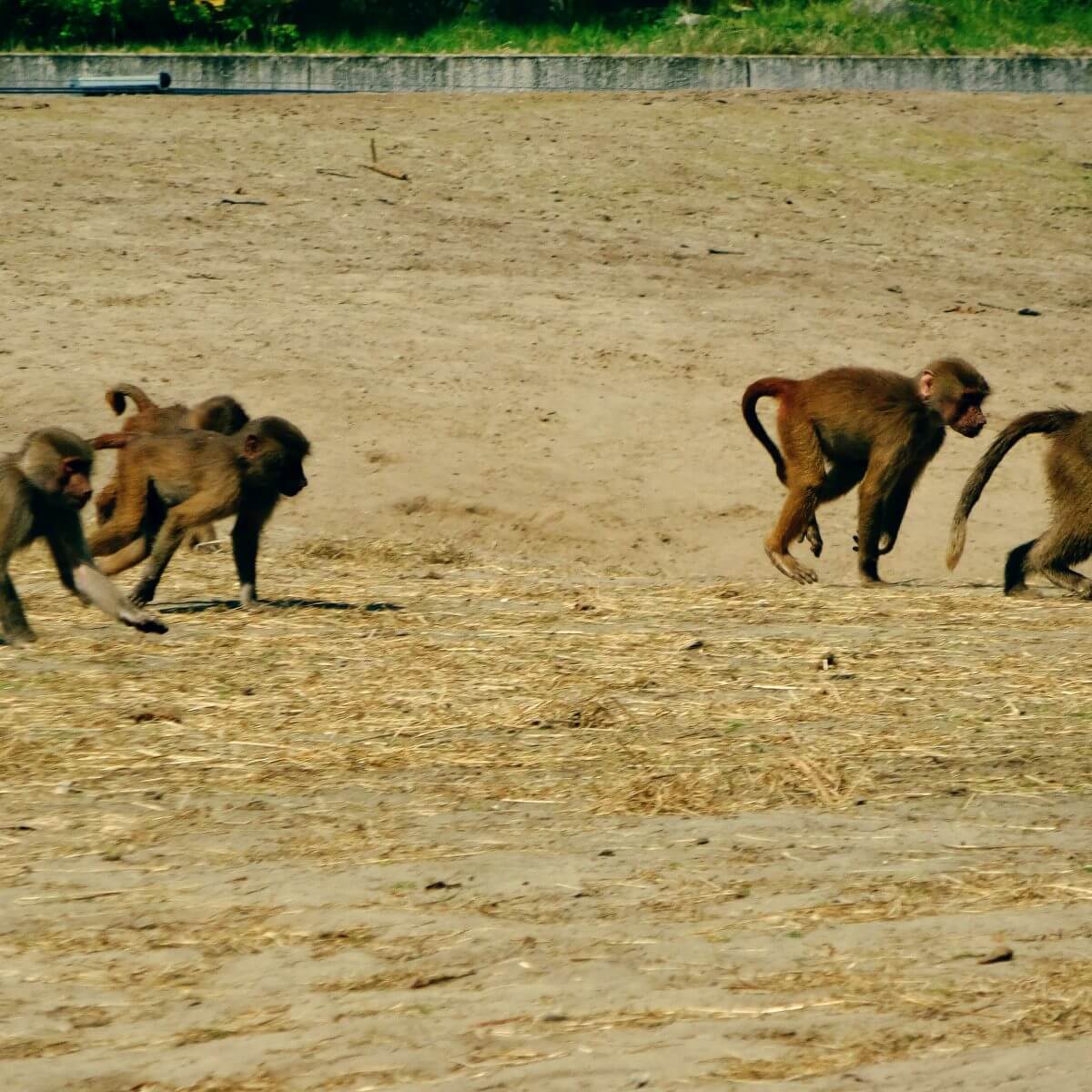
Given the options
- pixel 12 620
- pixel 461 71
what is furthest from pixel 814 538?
pixel 461 71

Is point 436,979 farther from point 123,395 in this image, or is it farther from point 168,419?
point 123,395

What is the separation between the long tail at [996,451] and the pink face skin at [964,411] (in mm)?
449

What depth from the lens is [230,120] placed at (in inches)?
773

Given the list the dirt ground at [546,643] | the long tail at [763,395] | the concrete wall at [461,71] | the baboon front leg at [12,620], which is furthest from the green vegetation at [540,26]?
the baboon front leg at [12,620]

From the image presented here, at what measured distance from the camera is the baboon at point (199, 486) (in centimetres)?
1011

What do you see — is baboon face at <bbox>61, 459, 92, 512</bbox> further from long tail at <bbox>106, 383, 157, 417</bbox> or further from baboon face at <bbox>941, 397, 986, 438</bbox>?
baboon face at <bbox>941, 397, 986, 438</bbox>

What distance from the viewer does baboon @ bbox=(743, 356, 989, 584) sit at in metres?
11.9

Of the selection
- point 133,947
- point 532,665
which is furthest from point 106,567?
point 133,947

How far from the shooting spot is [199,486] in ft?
33.5

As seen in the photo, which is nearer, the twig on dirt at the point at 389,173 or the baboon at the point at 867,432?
the baboon at the point at 867,432

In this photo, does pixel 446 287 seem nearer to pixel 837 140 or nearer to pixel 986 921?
pixel 837 140

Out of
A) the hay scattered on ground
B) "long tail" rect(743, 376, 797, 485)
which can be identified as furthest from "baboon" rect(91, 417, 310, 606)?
"long tail" rect(743, 376, 797, 485)

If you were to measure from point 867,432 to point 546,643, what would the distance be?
346 centimetres

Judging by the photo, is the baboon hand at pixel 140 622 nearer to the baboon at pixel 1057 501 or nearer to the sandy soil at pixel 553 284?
the sandy soil at pixel 553 284
